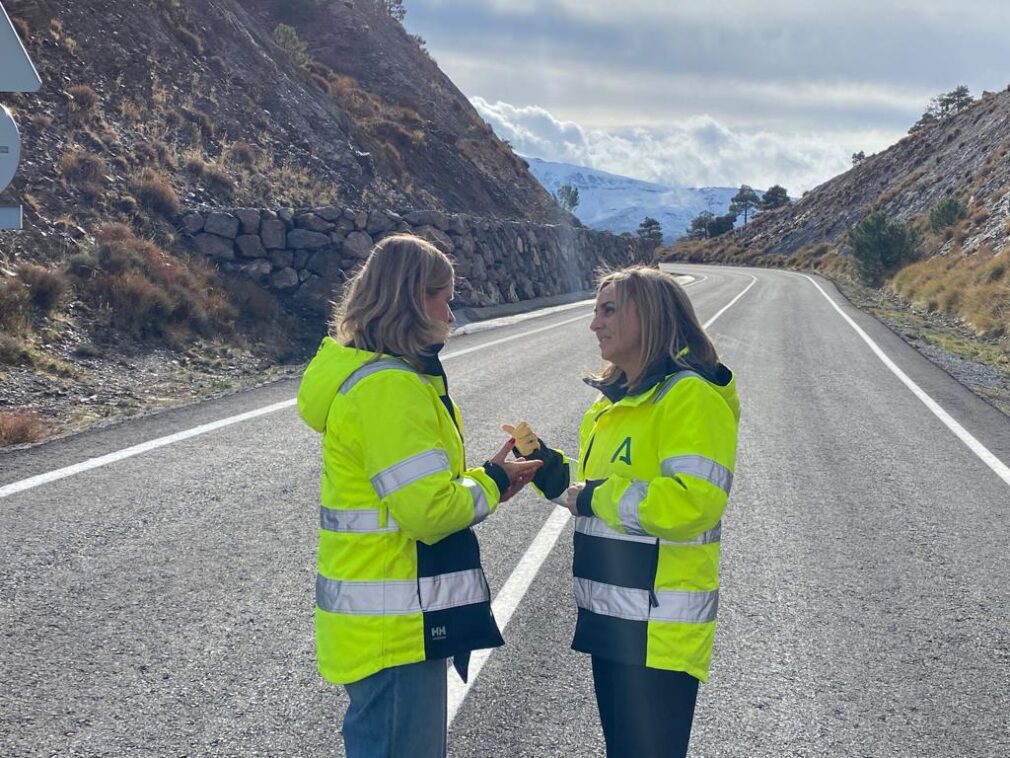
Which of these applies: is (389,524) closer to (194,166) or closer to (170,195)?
(170,195)

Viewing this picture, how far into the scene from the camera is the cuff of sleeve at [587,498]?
2752mm

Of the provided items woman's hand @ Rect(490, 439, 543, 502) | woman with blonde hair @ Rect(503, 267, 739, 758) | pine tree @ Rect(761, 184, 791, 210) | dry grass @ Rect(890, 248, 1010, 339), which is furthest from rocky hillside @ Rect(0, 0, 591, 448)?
pine tree @ Rect(761, 184, 791, 210)

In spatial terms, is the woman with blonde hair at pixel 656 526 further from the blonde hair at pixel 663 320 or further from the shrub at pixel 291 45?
the shrub at pixel 291 45

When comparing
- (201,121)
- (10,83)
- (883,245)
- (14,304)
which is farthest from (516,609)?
(883,245)

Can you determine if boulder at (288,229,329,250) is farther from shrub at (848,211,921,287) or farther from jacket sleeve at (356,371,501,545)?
shrub at (848,211,921,287)

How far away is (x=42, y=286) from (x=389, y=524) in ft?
35.6

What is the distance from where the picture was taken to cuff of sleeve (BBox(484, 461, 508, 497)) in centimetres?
269

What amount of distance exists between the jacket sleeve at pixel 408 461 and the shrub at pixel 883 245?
4191cm

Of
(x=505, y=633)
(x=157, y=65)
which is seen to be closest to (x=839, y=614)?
(x=505, y=633)

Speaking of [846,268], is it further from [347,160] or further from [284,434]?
[284,434]

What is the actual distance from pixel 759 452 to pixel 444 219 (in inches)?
594

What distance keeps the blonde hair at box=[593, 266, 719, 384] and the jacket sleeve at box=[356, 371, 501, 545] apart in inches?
31.6

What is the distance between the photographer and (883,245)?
133ft

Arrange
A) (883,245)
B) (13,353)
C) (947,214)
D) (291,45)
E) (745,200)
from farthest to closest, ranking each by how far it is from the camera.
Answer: (745,200) → (947,214) → (883,245) → (291,45) → (13,353)
